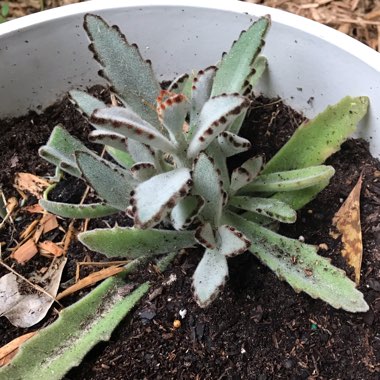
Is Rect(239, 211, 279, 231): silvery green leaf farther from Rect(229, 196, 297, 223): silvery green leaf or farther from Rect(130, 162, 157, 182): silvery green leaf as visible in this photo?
Rect(130, 162, 157, 182): silvery green leaf

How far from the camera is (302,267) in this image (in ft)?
3.21

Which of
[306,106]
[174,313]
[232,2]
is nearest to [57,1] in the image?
[232,2]

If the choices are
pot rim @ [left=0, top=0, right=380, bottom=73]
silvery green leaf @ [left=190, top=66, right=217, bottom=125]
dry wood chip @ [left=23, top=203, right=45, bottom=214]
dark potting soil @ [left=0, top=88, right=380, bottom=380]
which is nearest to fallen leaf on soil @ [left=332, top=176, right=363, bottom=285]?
dark potting soil @ [left=0, top=88, right=380, bottom=380]

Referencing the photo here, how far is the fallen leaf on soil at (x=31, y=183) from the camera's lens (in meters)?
1.22

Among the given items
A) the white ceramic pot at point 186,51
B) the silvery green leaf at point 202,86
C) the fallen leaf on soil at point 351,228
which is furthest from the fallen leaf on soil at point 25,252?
the fallen leaf on soil at point 351,228

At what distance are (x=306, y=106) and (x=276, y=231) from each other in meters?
0.30

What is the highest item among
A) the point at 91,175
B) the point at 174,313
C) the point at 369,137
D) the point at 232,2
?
the point at 232,2

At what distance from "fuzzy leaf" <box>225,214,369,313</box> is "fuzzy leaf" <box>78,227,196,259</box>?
93 millimetres

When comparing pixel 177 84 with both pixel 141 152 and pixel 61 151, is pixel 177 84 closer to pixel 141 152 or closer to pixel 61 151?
pixel 141 152

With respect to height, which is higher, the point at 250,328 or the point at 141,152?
the point at 141,152

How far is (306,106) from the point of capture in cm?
124

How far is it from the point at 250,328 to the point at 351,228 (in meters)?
0.26

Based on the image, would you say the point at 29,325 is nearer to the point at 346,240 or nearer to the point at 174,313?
the point at 174,313

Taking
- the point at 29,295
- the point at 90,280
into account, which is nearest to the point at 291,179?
the point at 90,280
